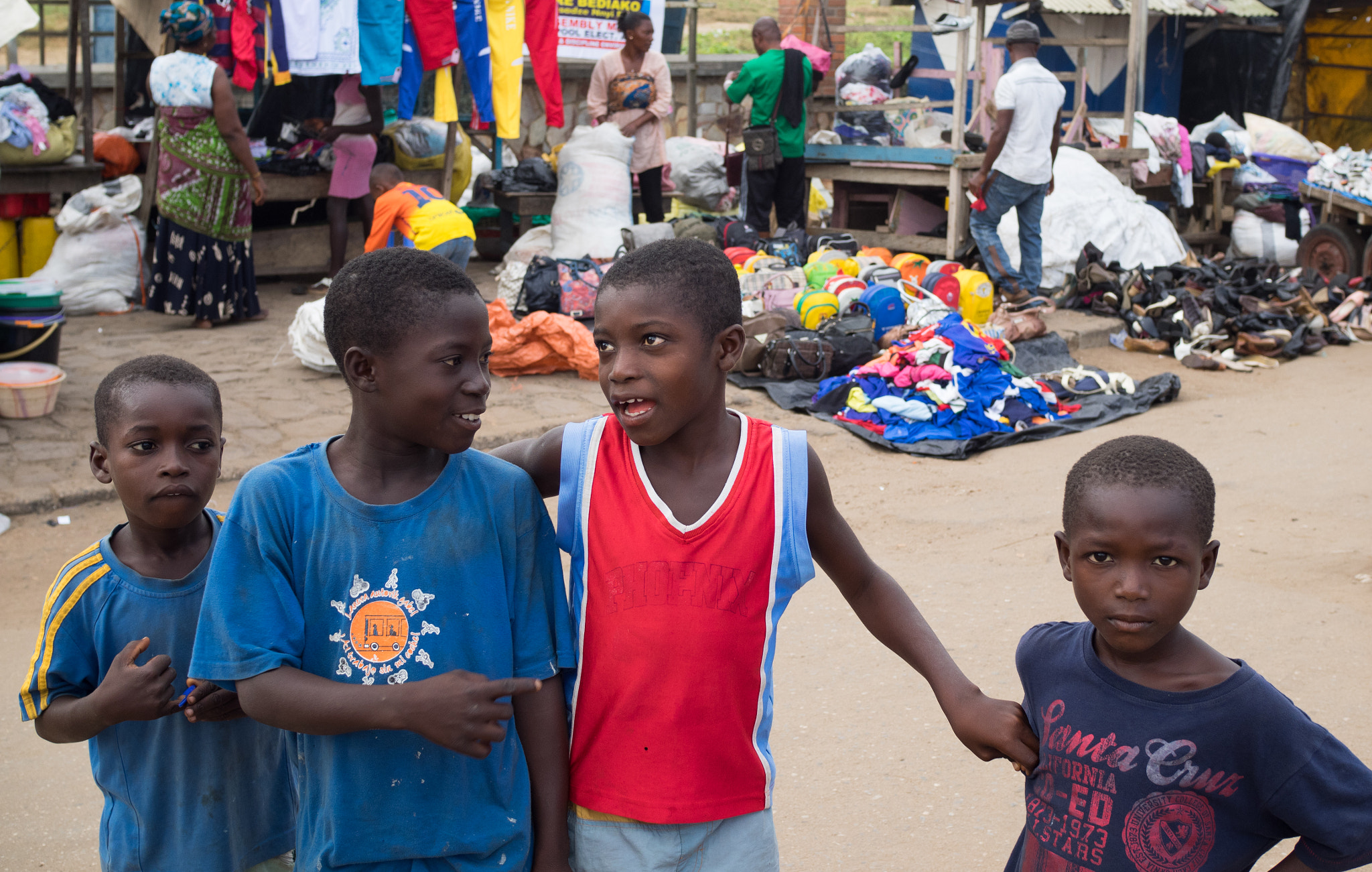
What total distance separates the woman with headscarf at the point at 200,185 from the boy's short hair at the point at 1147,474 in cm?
681

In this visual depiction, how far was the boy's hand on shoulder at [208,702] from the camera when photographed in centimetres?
159

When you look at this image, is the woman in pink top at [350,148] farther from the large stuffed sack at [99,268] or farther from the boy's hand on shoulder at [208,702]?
the boy's hand on shoulder at [208,702]

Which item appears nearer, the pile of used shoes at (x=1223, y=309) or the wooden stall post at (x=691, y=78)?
the pile of used shoes at (x=1223, y=309)

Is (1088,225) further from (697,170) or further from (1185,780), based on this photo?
(1185,780)

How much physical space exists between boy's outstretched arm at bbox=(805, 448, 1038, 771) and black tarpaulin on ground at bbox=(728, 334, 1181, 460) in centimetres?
484

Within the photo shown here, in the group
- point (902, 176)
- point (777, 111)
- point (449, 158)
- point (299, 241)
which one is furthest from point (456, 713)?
point (902, 176)

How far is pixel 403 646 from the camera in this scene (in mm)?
1556

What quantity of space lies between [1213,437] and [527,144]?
339 inches

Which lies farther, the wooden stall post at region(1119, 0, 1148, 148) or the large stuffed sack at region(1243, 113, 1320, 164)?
the large stuffed sack at region(1243, 113, 1320, 164)

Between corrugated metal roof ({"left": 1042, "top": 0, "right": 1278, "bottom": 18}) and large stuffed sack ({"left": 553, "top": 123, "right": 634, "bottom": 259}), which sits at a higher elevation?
corrugated metal roof ({"left": 1042, "top": 0, "right": 1278, "bottom": 18})

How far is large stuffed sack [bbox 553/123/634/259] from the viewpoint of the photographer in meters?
9.67

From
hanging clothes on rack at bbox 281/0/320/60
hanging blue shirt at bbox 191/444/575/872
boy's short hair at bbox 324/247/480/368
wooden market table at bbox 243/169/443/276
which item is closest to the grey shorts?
hanging blue shirt at bbox 191/444/575/872

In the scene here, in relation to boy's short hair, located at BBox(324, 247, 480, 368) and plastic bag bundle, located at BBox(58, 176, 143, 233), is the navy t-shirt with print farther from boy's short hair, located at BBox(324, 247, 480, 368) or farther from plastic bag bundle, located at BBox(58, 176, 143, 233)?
plastic bag bundle, located at BBox(58, 176, 143, 233)

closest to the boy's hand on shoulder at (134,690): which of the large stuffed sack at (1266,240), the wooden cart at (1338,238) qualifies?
the wooden cart at (1338,238)
